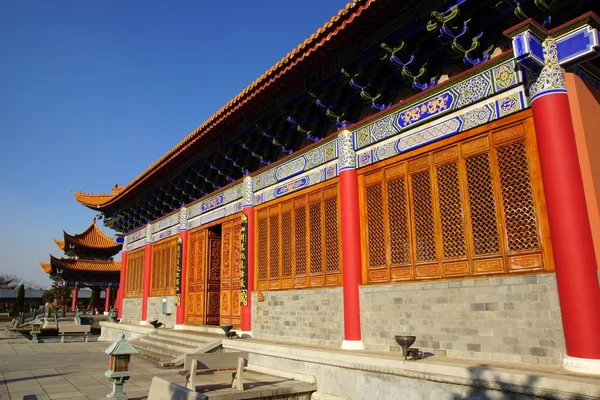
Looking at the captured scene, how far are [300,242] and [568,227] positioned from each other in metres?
5.55

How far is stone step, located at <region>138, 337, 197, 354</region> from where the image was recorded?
11641mm

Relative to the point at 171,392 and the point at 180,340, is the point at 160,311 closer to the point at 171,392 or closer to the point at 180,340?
the point at 180,340

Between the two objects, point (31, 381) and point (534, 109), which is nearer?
point (534, 109)

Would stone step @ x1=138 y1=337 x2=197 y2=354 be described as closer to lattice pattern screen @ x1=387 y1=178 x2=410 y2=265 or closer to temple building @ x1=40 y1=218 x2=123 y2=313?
lattice pattern screen @ x1=387 y1=178 x2=410 y2=265

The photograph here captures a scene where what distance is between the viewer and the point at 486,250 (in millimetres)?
6438

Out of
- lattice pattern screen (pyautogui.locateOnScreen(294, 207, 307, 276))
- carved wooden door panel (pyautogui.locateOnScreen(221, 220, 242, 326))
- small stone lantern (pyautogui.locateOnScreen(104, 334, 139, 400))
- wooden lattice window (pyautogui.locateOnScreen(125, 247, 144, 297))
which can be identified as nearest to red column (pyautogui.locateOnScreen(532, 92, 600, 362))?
lattice pattern screen (pyautogui.locateOnScreen(294, 207, 307, 276))

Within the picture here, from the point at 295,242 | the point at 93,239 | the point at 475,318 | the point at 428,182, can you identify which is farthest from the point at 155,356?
the point at 93,239

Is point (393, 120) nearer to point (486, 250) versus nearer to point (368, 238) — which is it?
point (368, 238)

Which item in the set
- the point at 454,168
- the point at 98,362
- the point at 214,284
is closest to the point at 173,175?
the point at 214,284

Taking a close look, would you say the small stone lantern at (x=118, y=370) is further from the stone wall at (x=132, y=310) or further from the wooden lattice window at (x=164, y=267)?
the stone wall at (x=132, y=310)

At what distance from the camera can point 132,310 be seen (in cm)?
1950

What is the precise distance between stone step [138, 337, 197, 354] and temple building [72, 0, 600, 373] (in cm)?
153

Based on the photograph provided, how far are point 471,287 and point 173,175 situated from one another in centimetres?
1161

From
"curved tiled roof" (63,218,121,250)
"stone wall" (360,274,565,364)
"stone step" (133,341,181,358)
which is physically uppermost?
"curved tiled roof" (63,218,121,250)
